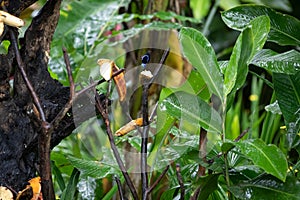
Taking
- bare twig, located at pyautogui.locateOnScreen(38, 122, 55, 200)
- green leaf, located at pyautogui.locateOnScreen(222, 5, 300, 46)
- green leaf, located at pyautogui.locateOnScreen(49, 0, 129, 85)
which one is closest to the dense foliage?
green leaf, located at pyautogui.locateOnScreen(222, 5, 300, 46)

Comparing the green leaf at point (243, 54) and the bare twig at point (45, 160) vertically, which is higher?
the green leaf at point (243, 54)

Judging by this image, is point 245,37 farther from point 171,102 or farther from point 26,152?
point 26,152

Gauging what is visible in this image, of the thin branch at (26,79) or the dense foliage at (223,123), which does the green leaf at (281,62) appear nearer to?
the dense foliage at (223,123)

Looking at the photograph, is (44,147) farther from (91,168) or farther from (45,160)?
(91,168)

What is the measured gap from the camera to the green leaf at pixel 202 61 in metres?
0.50

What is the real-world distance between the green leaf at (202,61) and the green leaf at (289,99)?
0.41ft

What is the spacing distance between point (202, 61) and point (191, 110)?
5 centimetres

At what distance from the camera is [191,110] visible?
1.66 ft

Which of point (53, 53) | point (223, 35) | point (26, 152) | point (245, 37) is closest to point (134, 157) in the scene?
point (26, 152)

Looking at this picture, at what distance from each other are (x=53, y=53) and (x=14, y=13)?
753 mm

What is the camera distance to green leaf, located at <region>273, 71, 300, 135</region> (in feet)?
1.92

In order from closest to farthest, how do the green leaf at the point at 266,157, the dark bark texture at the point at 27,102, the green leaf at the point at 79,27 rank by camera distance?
the green leaf at the point at 266,157 → the dark bark texture at the point at 27,102 → the green leaf at the point at 79,27

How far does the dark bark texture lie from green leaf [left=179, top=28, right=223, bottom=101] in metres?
0.15

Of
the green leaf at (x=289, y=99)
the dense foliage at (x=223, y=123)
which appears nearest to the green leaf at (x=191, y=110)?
the dense foliage at (x=223, y=123)
